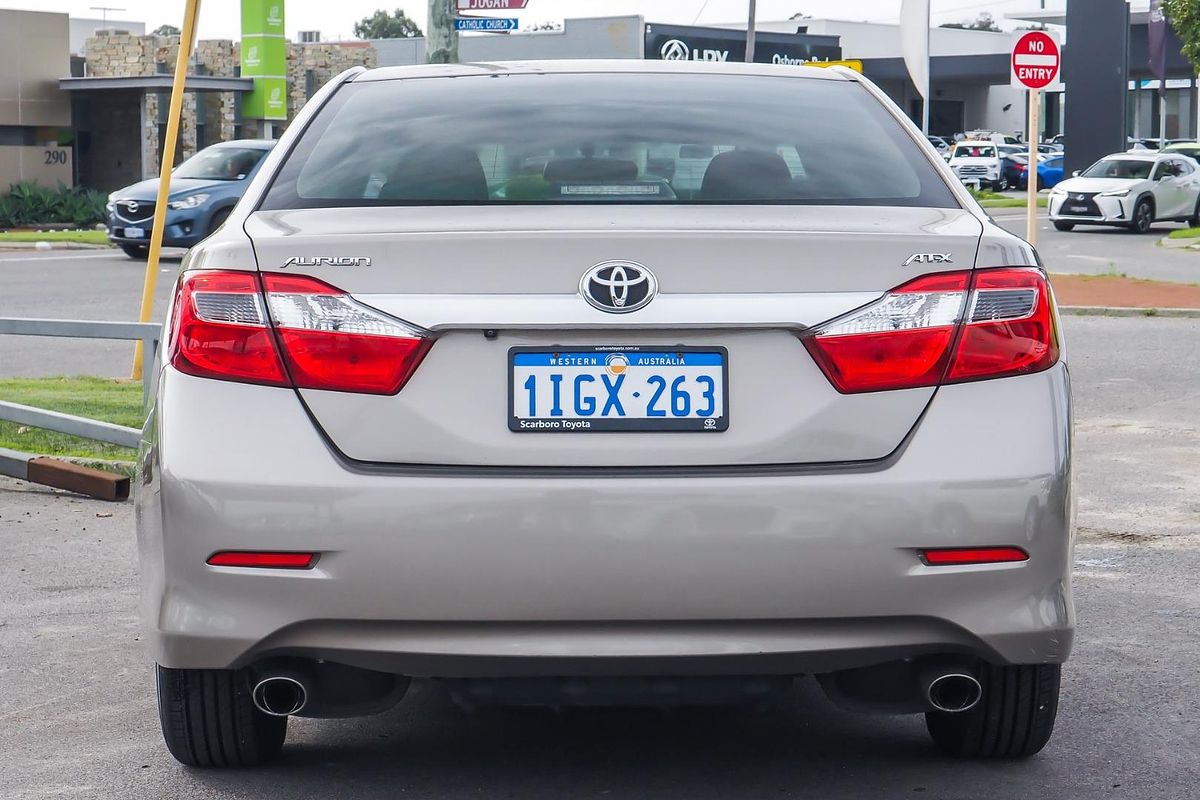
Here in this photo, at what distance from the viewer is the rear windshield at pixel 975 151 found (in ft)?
180

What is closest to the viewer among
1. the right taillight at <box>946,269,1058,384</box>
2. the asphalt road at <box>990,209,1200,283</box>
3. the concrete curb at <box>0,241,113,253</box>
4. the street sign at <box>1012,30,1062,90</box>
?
the right taillight at <box>946,269,1058,384</box>

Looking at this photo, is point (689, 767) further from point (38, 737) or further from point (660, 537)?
point (38, 737)

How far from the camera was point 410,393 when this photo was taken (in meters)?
3.21

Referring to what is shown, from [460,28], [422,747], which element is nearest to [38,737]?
[422,747]

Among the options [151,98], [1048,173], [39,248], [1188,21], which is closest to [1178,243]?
[1188,21]

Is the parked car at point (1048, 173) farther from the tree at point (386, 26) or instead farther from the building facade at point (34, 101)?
the tree at point (386, 26)

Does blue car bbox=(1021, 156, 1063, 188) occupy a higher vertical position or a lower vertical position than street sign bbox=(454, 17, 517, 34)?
lower

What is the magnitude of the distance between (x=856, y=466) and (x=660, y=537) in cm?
40

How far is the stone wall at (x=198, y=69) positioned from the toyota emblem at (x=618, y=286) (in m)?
41.7

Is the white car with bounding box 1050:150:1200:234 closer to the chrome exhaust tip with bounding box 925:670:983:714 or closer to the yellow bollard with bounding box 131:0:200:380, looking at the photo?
the yellow bollard with bounding box 131:0:200:380

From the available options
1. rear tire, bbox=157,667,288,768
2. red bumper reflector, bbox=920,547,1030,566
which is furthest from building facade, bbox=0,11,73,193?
red bumper reflector, bbox=920,547,1030,566

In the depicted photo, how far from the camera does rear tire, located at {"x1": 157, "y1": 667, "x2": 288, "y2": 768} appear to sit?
11.8 feet

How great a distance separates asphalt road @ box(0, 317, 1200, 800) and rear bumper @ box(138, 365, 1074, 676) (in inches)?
21.8

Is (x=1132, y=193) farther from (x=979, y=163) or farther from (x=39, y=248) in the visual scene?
(x=979, y=163)
